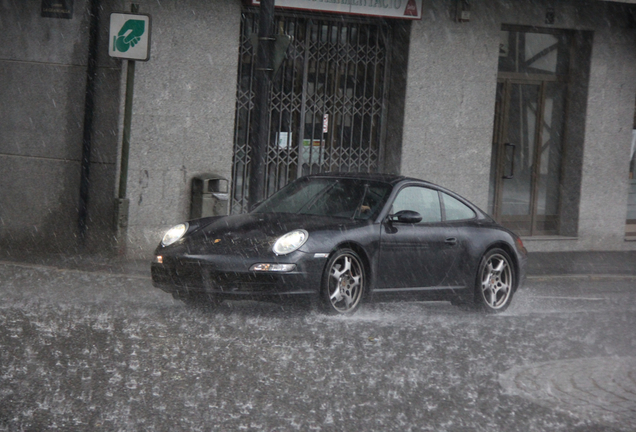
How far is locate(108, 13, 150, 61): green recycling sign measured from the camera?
12.5 metres

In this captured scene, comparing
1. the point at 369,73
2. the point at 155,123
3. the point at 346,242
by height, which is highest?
the point at 369,73

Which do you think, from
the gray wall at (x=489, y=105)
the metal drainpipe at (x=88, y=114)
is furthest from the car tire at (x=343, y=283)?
the gray wall at (x=489, y=105)

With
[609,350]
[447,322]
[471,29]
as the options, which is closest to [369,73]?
[471,29]

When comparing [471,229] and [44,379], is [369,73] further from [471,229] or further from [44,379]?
[44,379]

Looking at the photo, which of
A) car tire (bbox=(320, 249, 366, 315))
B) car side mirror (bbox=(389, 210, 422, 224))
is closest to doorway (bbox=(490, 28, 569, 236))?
car side mirror (bbox=(389, 210, 422, 224))

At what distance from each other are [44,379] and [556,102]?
13.0 meters

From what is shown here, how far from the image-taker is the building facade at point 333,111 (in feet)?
44.6

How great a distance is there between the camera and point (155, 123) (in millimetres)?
13703

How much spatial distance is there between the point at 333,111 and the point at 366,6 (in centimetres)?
167

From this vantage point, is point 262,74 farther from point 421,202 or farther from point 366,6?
point 366,6

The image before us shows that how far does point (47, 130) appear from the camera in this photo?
1378 centimetres

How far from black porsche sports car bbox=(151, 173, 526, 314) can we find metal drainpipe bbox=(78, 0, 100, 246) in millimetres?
4406

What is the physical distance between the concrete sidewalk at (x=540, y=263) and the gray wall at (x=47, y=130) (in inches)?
38.8

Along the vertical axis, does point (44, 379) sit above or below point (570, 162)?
below
